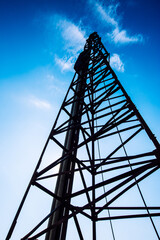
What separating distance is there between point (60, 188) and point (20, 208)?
1245 millimetres

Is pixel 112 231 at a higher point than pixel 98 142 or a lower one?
lower

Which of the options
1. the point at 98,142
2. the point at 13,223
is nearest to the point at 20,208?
the point at 13,223

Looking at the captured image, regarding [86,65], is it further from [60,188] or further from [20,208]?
[20,208]

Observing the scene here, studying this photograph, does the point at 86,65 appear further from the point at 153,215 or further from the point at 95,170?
the point at 153,215

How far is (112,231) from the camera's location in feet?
12.7

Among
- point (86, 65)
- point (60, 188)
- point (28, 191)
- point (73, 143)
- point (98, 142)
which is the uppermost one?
point (86, 65)

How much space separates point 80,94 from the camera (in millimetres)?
6883

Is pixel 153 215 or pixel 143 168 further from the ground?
pixel 143 168

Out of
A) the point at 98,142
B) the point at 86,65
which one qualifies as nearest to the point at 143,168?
the point at 98,142

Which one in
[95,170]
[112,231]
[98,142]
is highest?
[98,142]

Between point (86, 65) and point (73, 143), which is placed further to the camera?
point (86, 65)

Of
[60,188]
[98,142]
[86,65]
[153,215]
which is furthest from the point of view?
[86,65]

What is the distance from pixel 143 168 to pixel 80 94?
5.07 metres

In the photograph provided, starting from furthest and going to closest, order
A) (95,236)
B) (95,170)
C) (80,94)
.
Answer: (80,94)
(95,170)
(95,236)
